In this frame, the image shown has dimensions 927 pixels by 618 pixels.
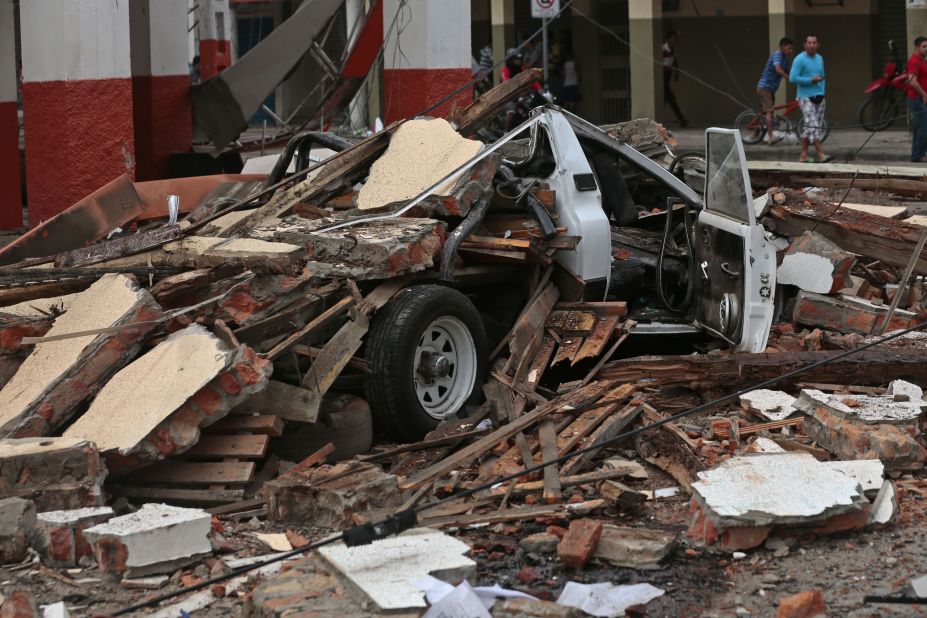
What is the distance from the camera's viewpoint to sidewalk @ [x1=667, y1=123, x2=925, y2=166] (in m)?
21.4

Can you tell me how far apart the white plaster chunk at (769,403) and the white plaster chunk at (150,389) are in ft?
9.77

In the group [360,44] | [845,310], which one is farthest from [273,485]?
[360,44]

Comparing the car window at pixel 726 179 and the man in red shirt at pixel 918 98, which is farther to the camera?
the man in red shirt at pixel 918 98

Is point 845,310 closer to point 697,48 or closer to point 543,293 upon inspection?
point 543,293

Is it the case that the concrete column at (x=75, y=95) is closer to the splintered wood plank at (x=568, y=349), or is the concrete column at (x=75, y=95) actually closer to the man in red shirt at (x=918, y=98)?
the splintered wood plank at (x=568, y=349)

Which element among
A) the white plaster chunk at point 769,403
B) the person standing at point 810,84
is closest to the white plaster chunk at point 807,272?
the white plaster chunk at point 769,403

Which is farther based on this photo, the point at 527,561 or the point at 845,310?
the point at 845,310

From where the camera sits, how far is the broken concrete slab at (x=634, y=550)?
18.0ft

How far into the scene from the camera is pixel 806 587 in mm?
5305

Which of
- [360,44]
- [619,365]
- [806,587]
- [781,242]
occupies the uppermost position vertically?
[360,44]

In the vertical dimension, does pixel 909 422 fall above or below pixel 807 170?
below

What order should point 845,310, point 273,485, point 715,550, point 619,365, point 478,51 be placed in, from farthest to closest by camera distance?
point 478,51 → point 845,310 → point 619,365 → point 273,485 → point 715,550

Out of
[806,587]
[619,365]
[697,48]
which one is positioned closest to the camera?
[806,587]

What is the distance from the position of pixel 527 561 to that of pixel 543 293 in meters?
3.25
